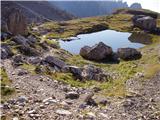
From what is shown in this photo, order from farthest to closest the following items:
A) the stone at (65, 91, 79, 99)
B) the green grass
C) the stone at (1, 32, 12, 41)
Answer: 1. the stone at (1, 32, 12, 41)
2. the stone at (65, 91, 79, 99)
3. the green grass

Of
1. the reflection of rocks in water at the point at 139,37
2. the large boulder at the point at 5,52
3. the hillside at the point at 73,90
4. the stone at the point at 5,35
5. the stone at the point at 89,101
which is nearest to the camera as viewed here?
the hillside at the point at 73,90

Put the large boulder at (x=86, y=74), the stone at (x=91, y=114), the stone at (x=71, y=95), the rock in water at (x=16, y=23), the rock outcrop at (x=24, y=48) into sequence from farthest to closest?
the rock in water at (x=16, y=23) → the rock outcrop at (x=24, y=48) → the large boulder at (x=86, y=74) → the stone at (x=71, y=95) → the stone at (x=91, y=114)

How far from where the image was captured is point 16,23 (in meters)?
88.0

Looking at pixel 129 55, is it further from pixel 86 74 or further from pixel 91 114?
pixel 91 114

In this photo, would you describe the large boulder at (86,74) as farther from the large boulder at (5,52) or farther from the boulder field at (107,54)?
the boulder field at (107,54)

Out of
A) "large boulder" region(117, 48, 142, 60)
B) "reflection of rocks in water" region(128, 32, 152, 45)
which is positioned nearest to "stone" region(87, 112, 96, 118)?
"large boulder" region(117, 48, 142, 60)

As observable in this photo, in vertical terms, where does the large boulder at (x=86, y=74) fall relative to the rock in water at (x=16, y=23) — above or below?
below

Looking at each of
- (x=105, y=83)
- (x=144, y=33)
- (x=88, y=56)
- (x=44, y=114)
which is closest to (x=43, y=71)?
(x=105, y=83)

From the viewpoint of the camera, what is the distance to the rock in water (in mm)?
87188

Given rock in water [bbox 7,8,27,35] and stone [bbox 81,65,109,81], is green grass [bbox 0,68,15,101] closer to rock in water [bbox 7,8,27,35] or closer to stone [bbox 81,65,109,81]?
Result: stone [bbox 81,65,109,81]

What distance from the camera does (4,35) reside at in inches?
3231

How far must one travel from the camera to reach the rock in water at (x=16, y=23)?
286 feet

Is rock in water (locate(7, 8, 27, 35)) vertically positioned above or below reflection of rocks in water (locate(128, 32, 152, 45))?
above

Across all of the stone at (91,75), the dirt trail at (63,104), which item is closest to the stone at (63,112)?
the dirt trail at (63,104)
